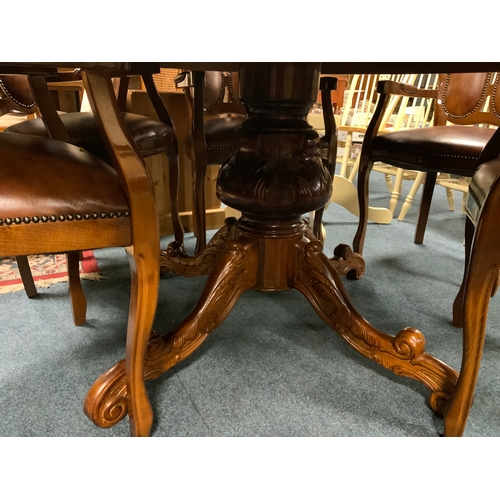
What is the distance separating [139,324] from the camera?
64cm

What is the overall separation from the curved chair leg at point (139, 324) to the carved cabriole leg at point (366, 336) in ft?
1.51

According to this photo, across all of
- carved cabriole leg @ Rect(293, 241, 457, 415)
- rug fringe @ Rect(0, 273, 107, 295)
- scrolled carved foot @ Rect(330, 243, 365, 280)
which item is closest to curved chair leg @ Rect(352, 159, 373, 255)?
scrolled carved foot @ Rect(330, 243, 365, 280)

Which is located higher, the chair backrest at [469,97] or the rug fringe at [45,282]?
the chair backrest at [469,97]

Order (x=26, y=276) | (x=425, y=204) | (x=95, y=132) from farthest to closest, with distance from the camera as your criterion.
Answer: (x=425, y=204)
(x=26, y=276)
(x=95, y=132)

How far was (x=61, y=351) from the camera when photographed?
103 cm

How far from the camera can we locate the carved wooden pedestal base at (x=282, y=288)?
0.83 meters

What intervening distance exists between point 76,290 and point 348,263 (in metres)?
0.88

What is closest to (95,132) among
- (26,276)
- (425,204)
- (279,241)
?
(26,276)

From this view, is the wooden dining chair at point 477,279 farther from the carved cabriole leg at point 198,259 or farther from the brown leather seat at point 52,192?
the carved cabriole leg at point 198,259

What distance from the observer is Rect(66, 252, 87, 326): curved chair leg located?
107 cm

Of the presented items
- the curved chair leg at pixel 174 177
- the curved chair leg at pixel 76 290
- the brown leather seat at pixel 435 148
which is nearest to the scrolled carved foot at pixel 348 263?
the brown leather seat at pixel 435 148

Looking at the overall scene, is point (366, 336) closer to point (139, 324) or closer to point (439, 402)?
point (439, 402)
